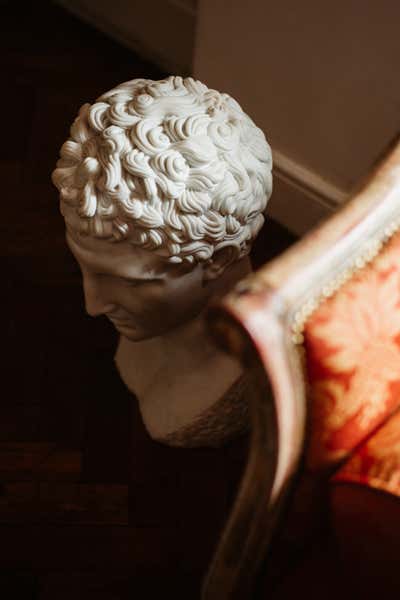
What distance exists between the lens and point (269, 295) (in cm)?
→ 73

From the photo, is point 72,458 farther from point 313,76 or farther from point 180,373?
point 313,76

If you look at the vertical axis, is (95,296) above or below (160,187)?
below

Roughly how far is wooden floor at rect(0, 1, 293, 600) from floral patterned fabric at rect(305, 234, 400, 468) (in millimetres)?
737

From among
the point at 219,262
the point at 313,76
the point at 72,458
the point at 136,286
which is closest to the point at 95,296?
the point at 136,286

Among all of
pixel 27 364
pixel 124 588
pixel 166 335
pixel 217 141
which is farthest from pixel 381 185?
pixel 27 364

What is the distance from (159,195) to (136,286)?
0.58ft

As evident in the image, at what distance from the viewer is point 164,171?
103 centimetres

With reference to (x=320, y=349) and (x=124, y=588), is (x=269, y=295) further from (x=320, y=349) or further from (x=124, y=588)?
(x=124, y=588)

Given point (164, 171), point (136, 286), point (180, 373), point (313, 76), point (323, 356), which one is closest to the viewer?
point (323, 356)

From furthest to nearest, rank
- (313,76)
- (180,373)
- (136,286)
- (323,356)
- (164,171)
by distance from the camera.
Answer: (313,76) → (180,373) → (136,286) → (164,171) → (323,356)

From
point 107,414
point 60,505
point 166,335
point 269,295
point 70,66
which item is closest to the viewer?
point 269,295

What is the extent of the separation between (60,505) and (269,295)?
0.97m

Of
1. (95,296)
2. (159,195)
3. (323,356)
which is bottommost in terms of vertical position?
(95,296)

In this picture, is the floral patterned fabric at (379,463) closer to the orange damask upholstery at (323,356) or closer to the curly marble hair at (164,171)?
the orange damask upholstery at (323,356)
